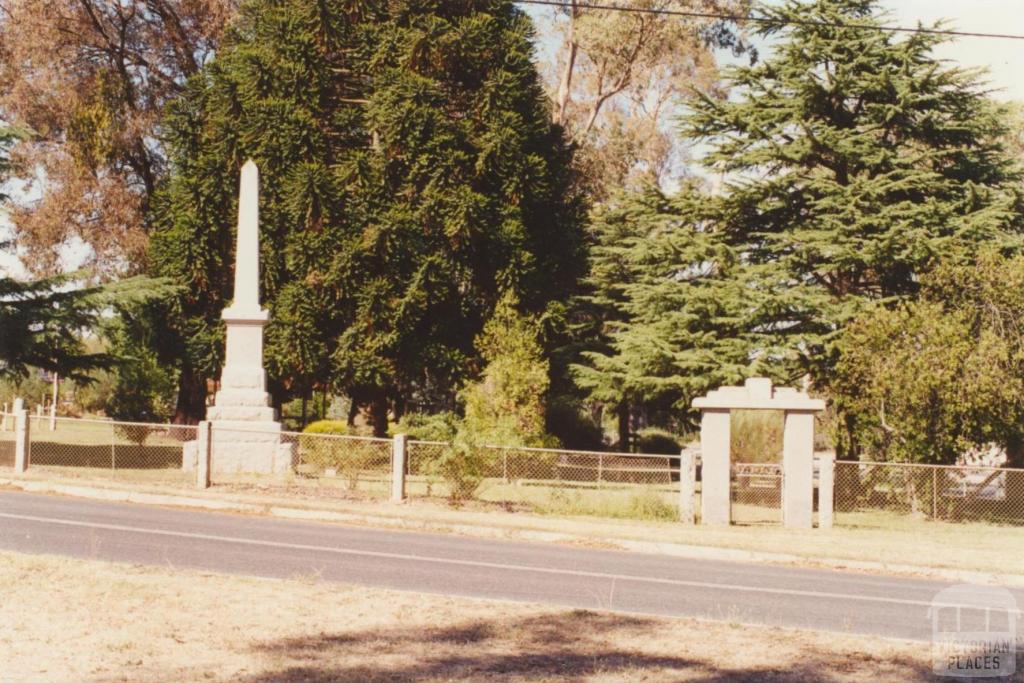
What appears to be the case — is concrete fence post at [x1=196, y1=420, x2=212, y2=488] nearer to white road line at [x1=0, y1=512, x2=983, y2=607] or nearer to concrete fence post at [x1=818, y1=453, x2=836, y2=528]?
white road line at [x1=0, y1=512, x2=983, y2=607]

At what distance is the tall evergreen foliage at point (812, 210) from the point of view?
26922 mm

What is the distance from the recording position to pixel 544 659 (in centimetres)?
753

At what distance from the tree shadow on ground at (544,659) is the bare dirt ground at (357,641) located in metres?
0.01

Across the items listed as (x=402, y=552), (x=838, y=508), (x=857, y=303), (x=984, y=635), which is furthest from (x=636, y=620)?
(x=857, y=303)

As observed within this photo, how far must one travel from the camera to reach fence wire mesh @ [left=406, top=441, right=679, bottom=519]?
20797 mm

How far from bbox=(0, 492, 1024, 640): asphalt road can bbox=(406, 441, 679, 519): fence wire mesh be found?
381 cm

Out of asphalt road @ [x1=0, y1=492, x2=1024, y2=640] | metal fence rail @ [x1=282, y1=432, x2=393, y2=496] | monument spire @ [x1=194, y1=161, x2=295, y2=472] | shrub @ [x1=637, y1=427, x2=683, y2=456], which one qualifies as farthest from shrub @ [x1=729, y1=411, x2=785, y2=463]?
asphalt road @ [x1=0, y1=492, x2=1024, y2=640]

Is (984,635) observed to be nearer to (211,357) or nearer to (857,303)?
(857,303)

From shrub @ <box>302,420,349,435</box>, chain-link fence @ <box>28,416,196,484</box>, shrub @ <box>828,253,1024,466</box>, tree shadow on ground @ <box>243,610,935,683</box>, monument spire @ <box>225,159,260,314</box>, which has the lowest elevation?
tree shadow on ground @ <box>243,610,935,683</box>

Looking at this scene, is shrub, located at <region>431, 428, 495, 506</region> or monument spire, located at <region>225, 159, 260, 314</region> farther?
monument spire, located at <region>225, 159, 260, 314</region>

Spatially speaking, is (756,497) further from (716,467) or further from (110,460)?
(110,460)

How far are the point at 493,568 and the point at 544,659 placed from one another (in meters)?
5.29

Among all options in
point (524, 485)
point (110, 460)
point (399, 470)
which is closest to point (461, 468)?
point (399, 470)

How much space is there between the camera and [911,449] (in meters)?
24.6
